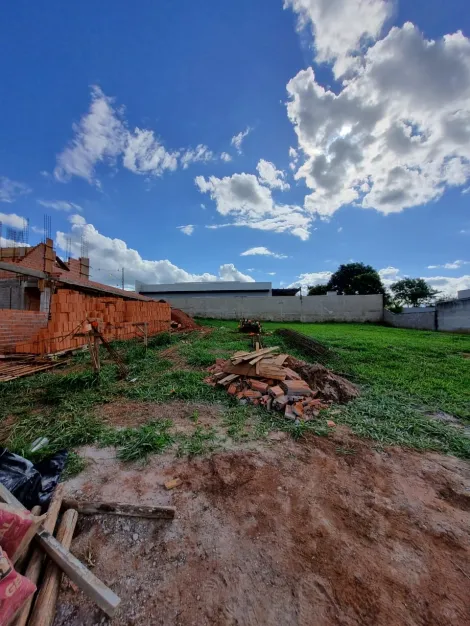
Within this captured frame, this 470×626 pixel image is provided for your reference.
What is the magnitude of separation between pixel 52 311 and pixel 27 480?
734 centimetres

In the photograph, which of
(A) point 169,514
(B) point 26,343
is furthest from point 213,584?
A: (B) point 26,343

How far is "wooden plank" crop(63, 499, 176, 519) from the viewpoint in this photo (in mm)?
1943

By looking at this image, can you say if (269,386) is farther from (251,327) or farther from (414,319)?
(414,319)

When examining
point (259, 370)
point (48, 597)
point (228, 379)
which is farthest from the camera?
point (228, 379)

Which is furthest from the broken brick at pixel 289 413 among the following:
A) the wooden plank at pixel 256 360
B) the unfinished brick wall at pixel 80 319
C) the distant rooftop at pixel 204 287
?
the distant rooftop at pixel 204 287

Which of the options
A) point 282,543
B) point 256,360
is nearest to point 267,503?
point 282,543

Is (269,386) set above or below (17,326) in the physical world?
below

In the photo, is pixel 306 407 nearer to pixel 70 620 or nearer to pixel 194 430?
pixel 194 430

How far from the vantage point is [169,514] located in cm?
194

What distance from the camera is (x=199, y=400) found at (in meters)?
4.28

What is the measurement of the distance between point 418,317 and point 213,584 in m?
20.7

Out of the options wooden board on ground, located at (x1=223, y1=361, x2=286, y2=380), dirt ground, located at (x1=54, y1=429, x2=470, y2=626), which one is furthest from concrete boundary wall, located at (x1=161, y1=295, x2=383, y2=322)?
dirt ground, located at (x1=54, y1=429, x2=470, y2=626)

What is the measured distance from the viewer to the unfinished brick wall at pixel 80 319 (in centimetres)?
743

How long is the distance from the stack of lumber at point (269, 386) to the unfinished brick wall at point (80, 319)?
11.2 feet
